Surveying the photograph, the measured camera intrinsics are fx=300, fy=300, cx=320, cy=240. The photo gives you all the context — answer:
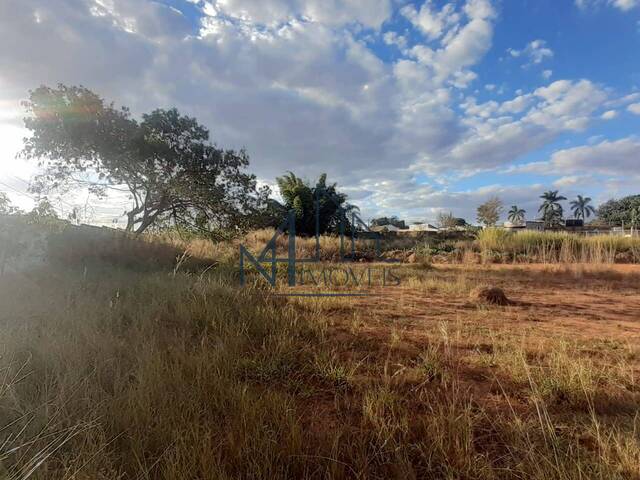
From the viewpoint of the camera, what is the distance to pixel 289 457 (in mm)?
1436

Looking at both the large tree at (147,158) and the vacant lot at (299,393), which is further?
the large tree at (147,158)

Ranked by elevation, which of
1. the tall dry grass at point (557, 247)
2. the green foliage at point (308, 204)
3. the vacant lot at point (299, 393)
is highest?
the green foliage at point (308, 204)

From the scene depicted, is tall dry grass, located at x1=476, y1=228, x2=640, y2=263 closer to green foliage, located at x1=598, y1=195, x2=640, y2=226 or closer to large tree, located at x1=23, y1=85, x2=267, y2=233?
large tree, located at x1=23, y1=85, x2=267, y2=233

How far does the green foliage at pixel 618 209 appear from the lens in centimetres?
4588

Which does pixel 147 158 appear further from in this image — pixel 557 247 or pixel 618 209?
pixel 618 209

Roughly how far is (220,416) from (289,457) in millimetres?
539

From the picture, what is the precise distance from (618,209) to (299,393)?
232ft

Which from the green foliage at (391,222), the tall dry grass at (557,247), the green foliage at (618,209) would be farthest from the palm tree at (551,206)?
the tall dry grass at (557,247)

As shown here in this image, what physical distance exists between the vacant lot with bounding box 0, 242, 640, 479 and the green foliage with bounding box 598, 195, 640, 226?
59368mm

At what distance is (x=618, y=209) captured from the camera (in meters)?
51.0

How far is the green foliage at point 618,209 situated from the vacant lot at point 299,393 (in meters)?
59.4

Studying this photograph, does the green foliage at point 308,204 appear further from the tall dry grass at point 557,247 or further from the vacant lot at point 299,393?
the vacant lot at point 299,393

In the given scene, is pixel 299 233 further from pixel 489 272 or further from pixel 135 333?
pixel 135 333

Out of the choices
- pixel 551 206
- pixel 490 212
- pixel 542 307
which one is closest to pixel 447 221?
pixel 490 212
